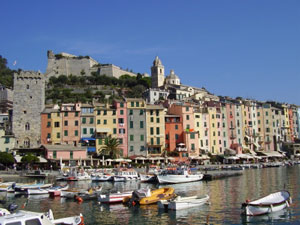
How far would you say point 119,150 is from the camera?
69438mm

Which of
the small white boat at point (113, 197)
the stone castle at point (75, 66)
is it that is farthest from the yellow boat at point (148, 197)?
the stone castle at point (75, 66)

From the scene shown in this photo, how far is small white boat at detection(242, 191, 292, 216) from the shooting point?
83.5 feet

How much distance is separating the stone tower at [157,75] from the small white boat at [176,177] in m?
99.9

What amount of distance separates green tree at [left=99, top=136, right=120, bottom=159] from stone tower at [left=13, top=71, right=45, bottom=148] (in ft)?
39.9

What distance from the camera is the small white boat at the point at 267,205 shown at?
25.5 metres

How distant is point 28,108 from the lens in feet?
229

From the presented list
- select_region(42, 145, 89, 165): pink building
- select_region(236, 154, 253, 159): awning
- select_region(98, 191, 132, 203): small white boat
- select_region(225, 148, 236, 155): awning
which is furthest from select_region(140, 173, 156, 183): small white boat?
select_region(236, 154, 253, 159): awning

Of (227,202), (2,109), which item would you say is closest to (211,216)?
(227,202)

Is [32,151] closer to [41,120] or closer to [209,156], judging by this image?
[41,120]

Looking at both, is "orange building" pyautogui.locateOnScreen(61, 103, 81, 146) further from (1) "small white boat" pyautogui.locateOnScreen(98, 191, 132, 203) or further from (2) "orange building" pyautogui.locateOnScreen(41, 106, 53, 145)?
(1) "small white boat" pyautogui.locateOnScreen(98, 191, 132, 203)

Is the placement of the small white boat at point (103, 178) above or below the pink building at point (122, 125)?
below

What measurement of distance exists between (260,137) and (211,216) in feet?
233

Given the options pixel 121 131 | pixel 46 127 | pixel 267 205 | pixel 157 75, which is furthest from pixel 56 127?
pixel 157 75

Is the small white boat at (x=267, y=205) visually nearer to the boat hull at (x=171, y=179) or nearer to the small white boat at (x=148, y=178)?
the boat hull at (x=171, y=179)
